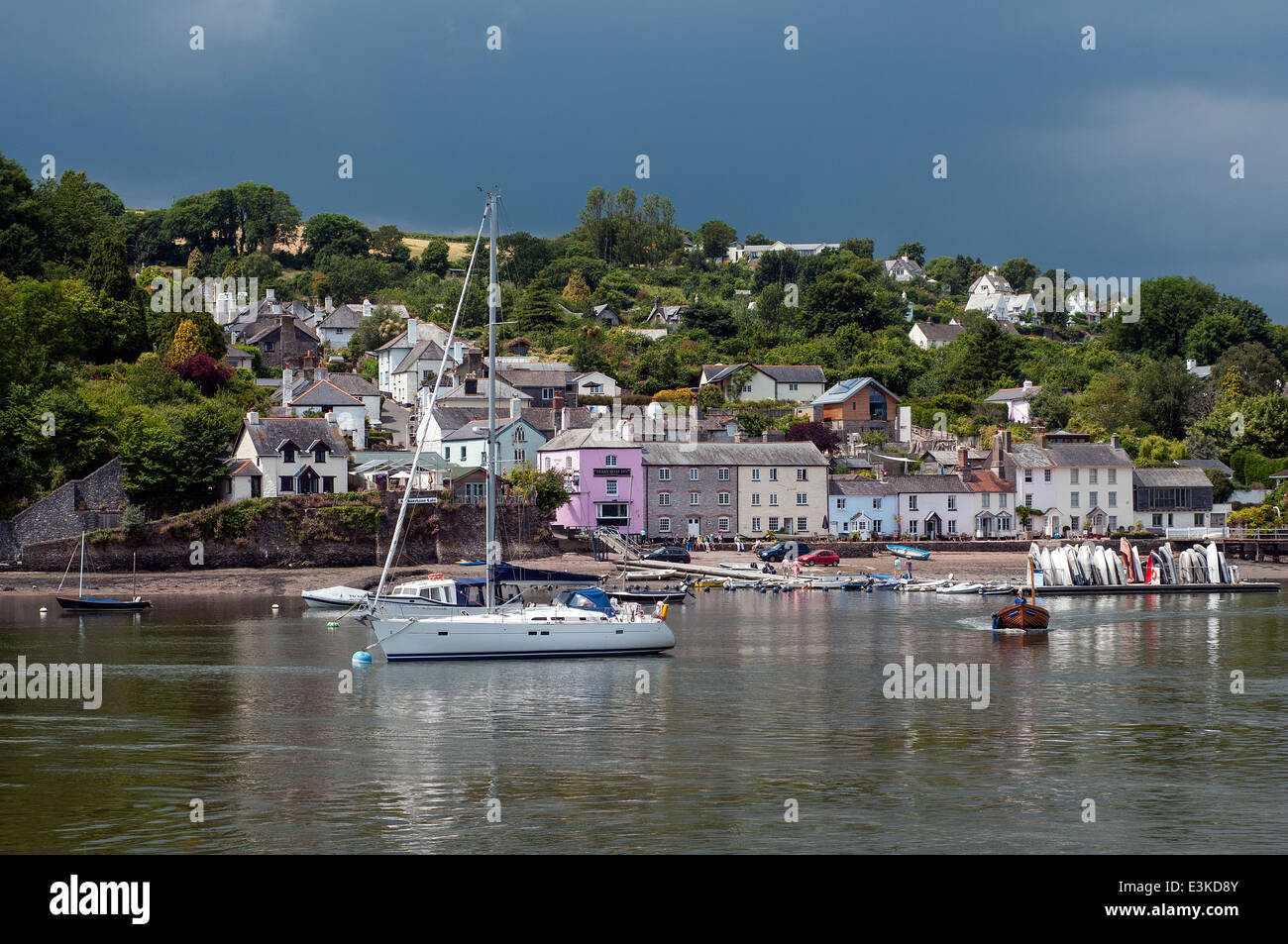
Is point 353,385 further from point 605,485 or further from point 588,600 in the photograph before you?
point 588,600

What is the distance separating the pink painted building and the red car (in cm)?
1134

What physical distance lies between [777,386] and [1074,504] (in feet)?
103

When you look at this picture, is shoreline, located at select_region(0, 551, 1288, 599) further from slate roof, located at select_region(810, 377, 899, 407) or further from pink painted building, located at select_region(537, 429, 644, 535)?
slate roof, located at select_region(810, 377, 899, 407)

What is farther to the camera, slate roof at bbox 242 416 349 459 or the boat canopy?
slate roof at bbox 242 416 349 459

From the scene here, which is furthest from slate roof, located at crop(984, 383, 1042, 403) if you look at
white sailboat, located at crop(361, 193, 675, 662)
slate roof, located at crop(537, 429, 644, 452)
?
white sailboat, located at crop(361, 193, 675, 662)

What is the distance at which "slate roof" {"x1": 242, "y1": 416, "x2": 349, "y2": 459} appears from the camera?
7300 cm

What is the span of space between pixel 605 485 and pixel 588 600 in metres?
38.7

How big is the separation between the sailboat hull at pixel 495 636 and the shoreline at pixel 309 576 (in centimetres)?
2389

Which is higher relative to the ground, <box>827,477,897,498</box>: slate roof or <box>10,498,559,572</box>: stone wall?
<box>827,477,897,498</box>: slate roof

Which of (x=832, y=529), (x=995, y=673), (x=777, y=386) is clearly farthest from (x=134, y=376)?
(x=995, y=673)

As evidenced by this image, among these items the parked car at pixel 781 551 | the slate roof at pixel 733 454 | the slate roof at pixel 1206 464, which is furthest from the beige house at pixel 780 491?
the slate roof at pixel 1206 464

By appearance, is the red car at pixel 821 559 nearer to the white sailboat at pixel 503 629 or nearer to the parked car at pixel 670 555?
the parked car at pixel 670 555

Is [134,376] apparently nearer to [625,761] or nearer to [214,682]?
[214,682]
